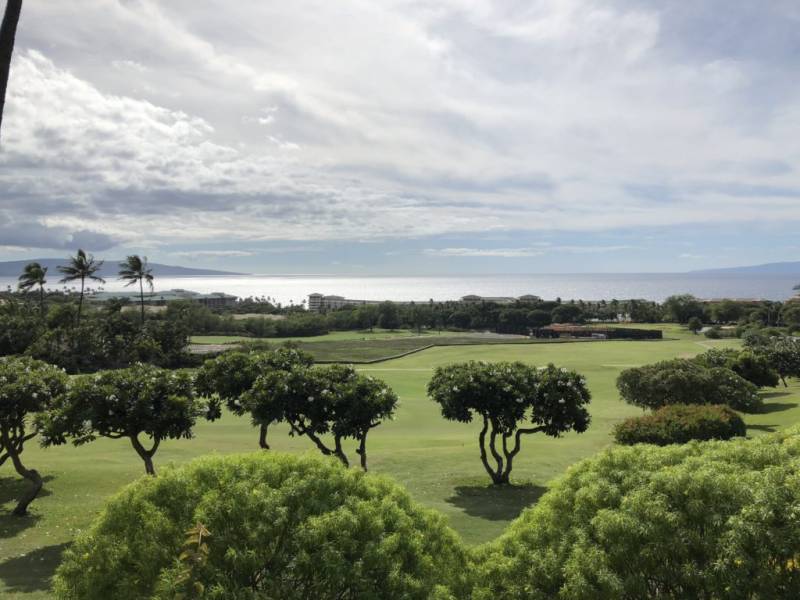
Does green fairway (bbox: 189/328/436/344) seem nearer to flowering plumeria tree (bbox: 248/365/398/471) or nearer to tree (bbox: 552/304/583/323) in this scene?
tree (bbox: 552/304/583/323)

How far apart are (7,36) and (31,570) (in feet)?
31.1

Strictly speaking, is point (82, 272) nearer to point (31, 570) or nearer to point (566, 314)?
point (31, 570)

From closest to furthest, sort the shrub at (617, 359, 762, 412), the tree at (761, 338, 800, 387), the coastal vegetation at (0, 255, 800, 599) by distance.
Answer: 1. the coastal vegetation at (0, 255, 800, 599)
2. the shrub at (617, 359, 762, 412)
3. the tree at (761, 338, 800, 387)

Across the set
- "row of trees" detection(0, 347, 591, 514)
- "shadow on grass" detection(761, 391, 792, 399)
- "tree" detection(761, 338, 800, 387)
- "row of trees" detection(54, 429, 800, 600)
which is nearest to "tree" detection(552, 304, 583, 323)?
"tree" detection(761, 338, 800, 387)

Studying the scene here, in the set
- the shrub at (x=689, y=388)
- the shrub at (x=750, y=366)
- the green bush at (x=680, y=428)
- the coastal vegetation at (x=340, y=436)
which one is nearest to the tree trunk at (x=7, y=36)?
the coastal vegetation at (x=340, y=436)

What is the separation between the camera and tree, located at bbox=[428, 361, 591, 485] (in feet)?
59.7

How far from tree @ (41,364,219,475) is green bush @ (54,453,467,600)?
7.32 m

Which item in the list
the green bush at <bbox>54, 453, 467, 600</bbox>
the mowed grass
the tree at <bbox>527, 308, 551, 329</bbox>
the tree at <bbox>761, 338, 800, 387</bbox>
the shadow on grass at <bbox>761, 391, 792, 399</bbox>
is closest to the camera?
the green bush at <bbox>54, 453, 467, 600</bbox>

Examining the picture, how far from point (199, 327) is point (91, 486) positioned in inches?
3781

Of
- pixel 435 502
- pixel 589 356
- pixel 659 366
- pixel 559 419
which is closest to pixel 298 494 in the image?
pixel 435 502

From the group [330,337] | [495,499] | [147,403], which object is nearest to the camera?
[147,403]

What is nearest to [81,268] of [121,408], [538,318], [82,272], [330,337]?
[82,272]

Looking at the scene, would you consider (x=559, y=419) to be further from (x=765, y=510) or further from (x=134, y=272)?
(x=134, y=272)

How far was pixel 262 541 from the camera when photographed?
652 centimetres
